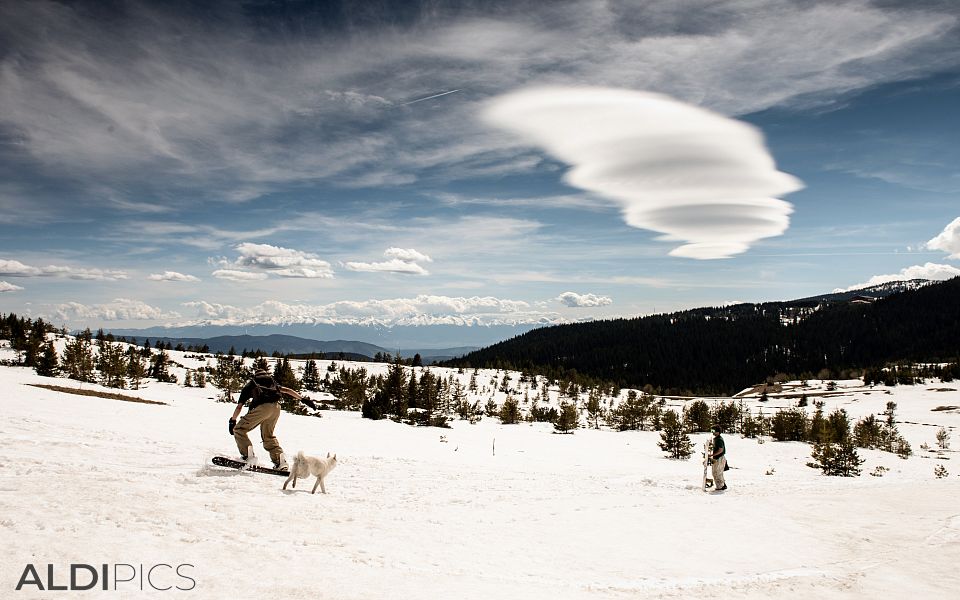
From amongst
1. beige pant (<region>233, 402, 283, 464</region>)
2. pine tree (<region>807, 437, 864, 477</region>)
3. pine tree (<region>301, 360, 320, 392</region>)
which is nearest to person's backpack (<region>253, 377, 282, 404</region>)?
beige pant (<region>233, 402, 283, 464</region>)

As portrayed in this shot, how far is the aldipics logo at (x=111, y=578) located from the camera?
16.2 ft

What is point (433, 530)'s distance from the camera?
8.80m

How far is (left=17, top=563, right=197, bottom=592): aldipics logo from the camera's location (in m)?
4.93

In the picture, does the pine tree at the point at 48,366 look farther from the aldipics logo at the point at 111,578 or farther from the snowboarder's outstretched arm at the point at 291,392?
the aldipics logo at the point at 111,578

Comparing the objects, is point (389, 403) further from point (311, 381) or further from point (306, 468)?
point (306, 468)

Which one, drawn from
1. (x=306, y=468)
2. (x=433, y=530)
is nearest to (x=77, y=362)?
(x=306, y=468)

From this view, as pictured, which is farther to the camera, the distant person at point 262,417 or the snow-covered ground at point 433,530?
the distant person at point 262,417

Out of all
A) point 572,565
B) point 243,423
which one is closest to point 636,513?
point 572,565

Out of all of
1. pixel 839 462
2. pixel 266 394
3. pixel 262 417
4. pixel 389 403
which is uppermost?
pixel 266 394

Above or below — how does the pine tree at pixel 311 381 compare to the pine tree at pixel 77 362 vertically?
below

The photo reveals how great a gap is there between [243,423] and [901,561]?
47.3ft

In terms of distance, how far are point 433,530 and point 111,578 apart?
496cm

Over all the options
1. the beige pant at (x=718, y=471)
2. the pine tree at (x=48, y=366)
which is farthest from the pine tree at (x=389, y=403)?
the beige pant at (x=718, y=471)

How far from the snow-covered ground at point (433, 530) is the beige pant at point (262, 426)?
82 centimetres
